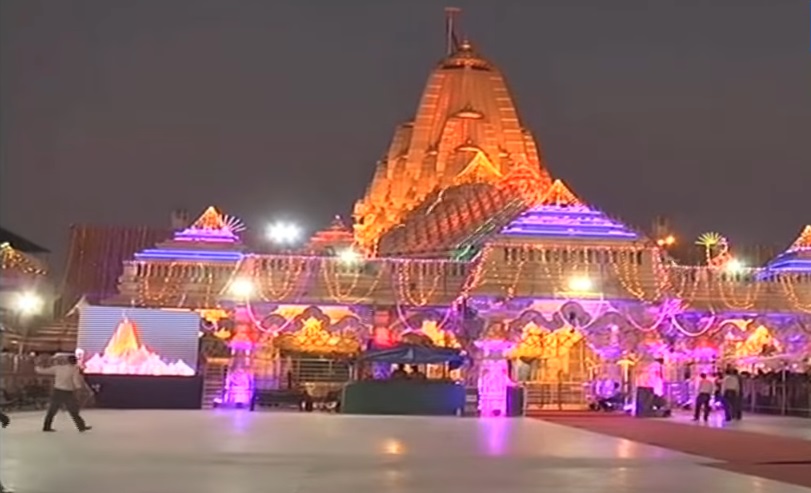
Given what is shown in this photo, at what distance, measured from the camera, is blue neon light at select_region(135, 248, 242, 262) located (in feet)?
110

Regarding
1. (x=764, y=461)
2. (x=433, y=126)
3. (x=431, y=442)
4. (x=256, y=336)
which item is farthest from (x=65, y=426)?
(x=433, y=126)

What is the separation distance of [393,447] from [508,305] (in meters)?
18.4

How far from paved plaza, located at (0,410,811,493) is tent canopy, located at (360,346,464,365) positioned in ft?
35.4

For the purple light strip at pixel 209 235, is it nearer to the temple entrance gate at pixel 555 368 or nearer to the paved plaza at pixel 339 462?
the temple entrance gate at pixel 555 368

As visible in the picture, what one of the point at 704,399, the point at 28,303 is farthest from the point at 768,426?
the point at 28,303

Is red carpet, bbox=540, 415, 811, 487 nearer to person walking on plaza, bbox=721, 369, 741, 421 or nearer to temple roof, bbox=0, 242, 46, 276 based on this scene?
person walking on plaza, bbox=721, 369, 741, 421

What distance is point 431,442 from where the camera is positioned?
1516 centimetres

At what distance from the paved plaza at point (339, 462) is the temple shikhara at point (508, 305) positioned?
13774 millimetres

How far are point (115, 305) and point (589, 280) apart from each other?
45.9 feet

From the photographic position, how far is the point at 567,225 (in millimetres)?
33438

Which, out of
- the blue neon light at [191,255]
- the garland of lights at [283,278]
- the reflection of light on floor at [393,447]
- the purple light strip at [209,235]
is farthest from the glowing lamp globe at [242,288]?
the reflection of light on floor at [393,447]

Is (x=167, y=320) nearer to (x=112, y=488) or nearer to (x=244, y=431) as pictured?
(x=244, y=431)

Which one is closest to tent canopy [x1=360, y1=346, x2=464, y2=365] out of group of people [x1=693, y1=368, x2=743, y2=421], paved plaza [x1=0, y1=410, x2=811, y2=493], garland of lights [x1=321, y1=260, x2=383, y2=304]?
garland of lights [x1=321, y1=260, x2=383, y2=304]

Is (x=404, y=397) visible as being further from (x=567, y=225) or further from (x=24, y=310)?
(x=24, y=310)
